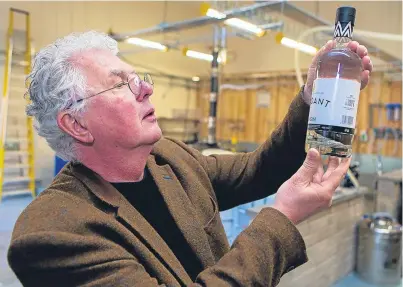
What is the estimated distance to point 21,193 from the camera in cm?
544

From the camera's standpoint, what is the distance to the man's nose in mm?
995

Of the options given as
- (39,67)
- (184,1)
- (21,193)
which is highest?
(184,1)

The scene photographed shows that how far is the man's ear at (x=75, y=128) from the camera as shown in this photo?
96cm

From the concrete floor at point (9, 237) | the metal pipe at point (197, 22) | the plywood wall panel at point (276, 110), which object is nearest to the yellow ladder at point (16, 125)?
the concrete floor at point (9, 237)

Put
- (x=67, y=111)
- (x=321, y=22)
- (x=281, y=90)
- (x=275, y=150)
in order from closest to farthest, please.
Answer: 1. (x=67, y=111)
2. (x=275, y=150)
3. (x=321, y=22)
4. (x=281, y=90)

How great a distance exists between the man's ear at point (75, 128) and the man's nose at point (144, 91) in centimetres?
16

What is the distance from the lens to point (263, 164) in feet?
3.84

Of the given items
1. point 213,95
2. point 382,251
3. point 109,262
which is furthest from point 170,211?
point 213,95

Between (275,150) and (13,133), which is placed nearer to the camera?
(275,150)

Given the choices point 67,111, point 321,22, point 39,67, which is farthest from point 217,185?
point 321,22

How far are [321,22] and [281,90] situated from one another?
368 cm

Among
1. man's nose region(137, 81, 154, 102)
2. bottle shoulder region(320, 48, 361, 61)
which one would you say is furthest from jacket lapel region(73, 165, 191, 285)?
bottle shoulder region(320, 48, 361, 61)

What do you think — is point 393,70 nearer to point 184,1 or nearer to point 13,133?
point 184,1

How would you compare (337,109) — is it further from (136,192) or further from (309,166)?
(136,192)
